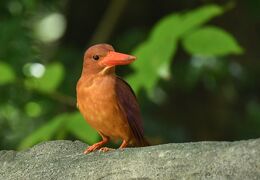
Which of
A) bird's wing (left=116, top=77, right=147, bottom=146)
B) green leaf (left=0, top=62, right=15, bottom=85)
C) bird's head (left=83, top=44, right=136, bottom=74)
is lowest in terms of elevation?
green leaf (left=0, top=62, right=15, bottom=85)

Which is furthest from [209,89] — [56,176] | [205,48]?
[56,176]

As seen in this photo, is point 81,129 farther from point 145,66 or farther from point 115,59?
point 115,59

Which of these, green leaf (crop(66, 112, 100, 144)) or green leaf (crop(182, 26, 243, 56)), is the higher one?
green leaf (crop(182, 26, 243, 56))

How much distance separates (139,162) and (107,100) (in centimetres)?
42

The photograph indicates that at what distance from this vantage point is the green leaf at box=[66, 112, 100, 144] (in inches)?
141

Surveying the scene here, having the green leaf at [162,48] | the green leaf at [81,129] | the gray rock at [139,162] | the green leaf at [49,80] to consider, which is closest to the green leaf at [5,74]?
the green leaf at [49,80]

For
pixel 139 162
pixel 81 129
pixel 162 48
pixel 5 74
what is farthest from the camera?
pixel 5 74

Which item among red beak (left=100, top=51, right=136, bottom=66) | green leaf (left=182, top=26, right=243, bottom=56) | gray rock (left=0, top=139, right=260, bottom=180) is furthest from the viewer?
green leaf (left=182, top=26, right=243, bottom=56)

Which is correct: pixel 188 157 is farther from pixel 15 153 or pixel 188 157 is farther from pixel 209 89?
pixel 209 89

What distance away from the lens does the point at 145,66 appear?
11.5ft

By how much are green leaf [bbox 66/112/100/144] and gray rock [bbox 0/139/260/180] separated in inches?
25.7

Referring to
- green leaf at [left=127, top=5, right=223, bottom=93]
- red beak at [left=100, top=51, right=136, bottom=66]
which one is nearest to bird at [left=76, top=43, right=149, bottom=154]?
red beak at [left=100, top=51, right=136, bottom=66]

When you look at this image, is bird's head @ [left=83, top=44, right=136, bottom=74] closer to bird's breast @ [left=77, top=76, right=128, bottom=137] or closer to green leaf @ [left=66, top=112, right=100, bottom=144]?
bird's breast @ [left=77, top=76, right=128, bottom=137]

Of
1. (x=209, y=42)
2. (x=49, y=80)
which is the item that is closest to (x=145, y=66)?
(x=209, y=42)
